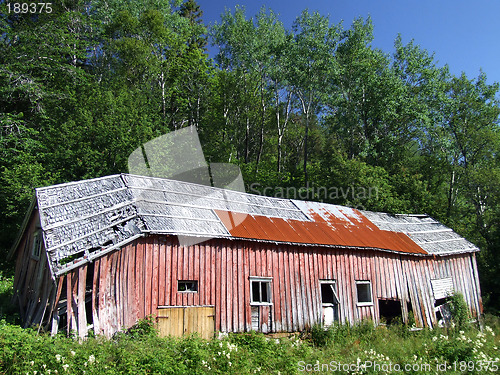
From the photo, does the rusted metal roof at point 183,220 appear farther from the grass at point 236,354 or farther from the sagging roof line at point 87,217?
the grass at point 236,354

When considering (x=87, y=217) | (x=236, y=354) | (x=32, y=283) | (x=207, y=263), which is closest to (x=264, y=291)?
(x=207, y=263)

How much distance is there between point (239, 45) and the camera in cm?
3919

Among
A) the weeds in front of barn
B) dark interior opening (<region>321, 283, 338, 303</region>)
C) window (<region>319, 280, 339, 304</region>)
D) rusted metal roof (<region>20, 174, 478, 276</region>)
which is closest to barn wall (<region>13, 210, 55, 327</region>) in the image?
rusted metal roof (<region>20, 174, 478, 276</region>)

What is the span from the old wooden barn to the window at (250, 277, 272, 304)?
0.06 metres

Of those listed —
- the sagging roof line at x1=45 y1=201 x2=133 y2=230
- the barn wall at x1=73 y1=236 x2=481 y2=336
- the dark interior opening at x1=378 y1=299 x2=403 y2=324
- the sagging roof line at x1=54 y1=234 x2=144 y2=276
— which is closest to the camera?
the sagging roof line at x1=54 y1=234 x2=144 y2=276

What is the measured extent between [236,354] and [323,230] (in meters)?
8.76

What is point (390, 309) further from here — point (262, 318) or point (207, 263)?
point (207, 263)

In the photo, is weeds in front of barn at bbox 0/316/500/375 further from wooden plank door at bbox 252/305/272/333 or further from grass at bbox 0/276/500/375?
wooden plank door at bbox 252/305/272/333

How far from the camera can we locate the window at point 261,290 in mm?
15719

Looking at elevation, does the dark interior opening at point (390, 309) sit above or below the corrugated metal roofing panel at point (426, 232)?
below

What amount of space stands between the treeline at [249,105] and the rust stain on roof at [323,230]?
295 inches

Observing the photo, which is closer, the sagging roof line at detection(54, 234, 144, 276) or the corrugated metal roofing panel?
the sagging roof line at detection(54, 234, 144, 276)

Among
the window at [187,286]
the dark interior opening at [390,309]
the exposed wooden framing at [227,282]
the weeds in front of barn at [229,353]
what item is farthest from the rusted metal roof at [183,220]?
the dark interior opening at [390,309]

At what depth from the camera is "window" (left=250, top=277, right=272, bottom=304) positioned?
51.6 feet
